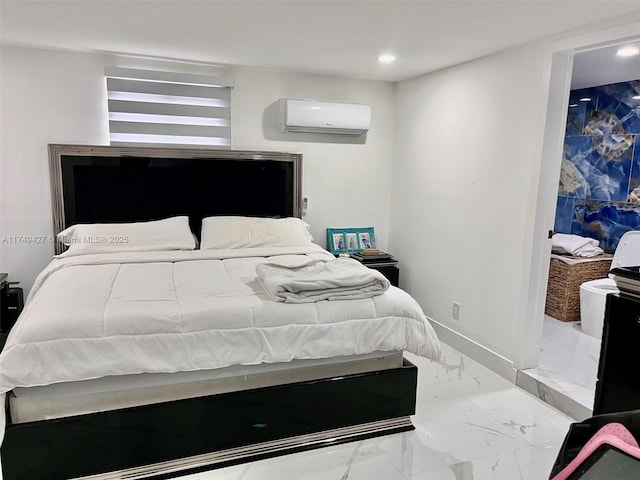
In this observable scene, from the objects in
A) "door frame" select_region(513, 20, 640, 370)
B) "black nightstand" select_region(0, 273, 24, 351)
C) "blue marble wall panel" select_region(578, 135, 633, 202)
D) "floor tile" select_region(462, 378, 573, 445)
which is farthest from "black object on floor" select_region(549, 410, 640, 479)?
"blue marble wall panel" select_region(578, 135, 633, 202)

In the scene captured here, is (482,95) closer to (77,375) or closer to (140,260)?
(140,260)

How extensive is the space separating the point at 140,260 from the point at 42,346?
123 cm

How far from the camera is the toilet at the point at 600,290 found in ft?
12.0

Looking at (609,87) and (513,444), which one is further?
(609,87)

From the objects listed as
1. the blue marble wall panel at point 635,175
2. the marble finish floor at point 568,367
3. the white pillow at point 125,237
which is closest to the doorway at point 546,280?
the marble finish floor at point 568,367

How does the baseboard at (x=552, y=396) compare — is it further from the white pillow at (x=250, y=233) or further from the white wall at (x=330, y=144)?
the white wall at (x=330, y=144)

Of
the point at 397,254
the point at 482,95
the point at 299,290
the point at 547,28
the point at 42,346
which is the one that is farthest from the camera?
the point at 397,254

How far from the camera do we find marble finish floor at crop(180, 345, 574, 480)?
6.93ft

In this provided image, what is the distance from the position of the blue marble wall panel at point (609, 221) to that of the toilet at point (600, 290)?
0.54 ft

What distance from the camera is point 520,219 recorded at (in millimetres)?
2980

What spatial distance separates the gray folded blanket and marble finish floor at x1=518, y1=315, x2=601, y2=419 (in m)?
1.32

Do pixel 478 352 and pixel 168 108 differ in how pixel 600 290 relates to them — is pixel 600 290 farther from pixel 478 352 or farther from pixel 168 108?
pixel 168 108

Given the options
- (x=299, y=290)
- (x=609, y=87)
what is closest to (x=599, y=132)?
(x=609, y=87)

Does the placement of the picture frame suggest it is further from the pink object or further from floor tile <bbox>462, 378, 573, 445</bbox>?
the pink object
